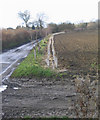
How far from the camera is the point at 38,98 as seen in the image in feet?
21.5

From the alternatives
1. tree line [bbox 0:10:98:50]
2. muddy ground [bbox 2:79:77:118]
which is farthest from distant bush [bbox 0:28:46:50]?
muddy ground [bbox 2:79:77:118]

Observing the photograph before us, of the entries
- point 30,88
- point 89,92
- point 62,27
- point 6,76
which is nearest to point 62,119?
point 89,92

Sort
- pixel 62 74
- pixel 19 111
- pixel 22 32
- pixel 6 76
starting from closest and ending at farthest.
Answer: pixel 19 111 < pixel 62 74 < pixel 6 76 < pixel 22 32

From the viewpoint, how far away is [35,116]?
5180 millimetres

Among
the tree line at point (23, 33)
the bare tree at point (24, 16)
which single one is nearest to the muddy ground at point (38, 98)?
the tree line at point (23, 33)

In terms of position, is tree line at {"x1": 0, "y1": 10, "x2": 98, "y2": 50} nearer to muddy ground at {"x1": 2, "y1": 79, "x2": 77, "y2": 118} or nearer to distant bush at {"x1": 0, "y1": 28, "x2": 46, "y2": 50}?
distant bush at {"x1": 0, "y1": 28, "x2": 46, "y2": 50}

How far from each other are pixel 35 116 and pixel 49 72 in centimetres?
457

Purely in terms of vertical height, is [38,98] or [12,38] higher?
[12,38]

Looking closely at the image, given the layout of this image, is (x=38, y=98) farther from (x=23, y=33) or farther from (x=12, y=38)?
(x=23, y=33)

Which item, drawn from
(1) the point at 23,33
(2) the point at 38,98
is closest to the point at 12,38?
(1) the point at 23,33

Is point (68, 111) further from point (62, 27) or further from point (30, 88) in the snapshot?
point (62, 27)

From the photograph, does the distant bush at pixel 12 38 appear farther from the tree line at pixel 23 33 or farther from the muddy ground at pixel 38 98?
the muddy ground at pixel 38 98

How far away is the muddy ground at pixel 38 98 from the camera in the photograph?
5.44 meters

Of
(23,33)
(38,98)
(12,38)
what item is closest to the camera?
(38,98)
